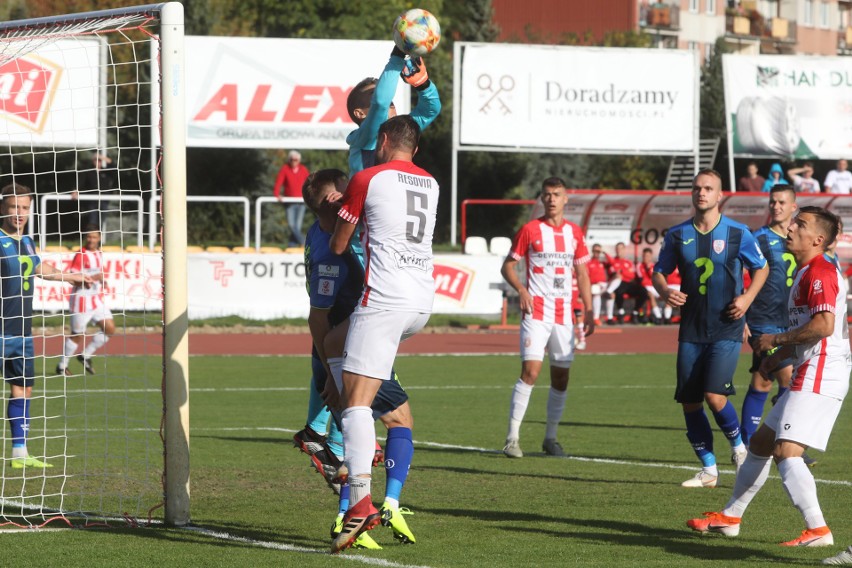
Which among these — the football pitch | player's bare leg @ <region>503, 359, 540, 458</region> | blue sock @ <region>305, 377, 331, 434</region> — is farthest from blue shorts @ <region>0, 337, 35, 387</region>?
player's bare leg @ <region>503, 359, 540, 458</region>

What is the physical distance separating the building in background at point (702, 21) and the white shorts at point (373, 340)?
60.8 meters

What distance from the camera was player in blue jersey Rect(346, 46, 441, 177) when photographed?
697 cm

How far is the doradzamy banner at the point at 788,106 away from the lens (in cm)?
3456

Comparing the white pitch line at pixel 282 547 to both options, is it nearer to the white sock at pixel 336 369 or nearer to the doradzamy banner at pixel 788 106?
the white sock at pixel 336 369

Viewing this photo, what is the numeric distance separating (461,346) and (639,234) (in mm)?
8714

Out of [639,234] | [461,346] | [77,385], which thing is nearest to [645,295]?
[639,234]

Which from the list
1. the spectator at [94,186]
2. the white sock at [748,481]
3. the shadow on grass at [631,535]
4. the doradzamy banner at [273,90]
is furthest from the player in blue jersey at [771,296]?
the doradzamy banner at [273,90]

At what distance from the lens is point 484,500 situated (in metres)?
8.45

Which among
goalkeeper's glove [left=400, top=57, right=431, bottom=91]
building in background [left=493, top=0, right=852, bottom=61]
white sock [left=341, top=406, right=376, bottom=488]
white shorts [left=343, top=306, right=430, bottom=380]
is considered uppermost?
building in background [left=493, top=0, right=852, bottom=61]

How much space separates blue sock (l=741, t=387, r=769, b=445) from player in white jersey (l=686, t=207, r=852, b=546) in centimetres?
332

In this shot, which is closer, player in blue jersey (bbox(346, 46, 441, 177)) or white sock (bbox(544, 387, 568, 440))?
player in blue jersey (bbox(346, 46, 441, 177))

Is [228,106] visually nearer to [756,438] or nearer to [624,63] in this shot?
[624,63]

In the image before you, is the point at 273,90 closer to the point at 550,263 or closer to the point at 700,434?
the point at 550,263

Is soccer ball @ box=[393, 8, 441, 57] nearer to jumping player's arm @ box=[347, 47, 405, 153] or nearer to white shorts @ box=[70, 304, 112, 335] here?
jumping player's arm @ box=[347, 47, 405, 153]
